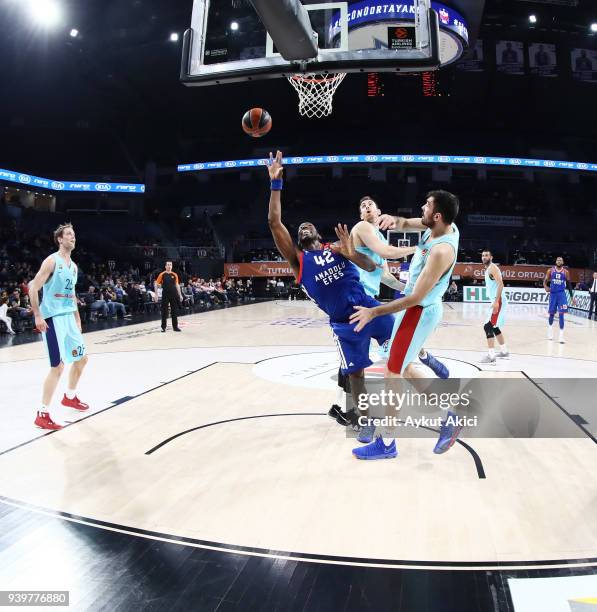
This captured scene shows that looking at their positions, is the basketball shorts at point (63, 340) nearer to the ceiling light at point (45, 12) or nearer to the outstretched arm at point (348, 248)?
the outstretched arm at point (348, 248)

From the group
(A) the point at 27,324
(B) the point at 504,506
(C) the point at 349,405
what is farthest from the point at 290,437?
(A) the point at 27,324

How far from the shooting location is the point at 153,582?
88.0 inches

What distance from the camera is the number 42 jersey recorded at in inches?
159

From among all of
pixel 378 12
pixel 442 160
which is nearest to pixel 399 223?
pixel 378 12

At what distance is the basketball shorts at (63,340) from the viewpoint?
463 centimetres

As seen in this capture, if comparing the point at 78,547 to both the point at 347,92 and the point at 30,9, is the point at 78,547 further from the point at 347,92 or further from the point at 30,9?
the point at 347,92

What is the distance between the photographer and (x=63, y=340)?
473 cm

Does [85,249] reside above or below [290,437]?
above

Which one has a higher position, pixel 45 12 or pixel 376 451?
pixel 45 12

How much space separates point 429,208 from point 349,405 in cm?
206

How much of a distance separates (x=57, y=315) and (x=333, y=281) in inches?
103

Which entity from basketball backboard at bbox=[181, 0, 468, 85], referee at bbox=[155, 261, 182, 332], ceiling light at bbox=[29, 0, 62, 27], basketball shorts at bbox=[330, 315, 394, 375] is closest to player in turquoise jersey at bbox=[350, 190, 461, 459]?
basketball shorts at bbox=[330, 315, 394, 375]

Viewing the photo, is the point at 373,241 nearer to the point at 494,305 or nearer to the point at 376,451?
the point at 376,451

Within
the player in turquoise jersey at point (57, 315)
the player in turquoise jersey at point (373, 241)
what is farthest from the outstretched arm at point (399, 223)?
the player in turquoise jersey at point (57, 315)
